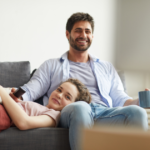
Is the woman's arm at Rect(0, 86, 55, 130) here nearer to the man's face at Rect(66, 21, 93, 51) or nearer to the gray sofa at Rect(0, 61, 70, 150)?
the gray sofa at Rect(0, 61, 70, 150)

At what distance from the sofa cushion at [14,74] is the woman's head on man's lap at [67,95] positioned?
48cm

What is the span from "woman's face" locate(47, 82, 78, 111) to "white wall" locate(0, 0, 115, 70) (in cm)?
85

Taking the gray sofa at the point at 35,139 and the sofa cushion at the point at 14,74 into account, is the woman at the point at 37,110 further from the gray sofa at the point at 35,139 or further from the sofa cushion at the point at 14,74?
the sofa cushion at the point at 14,74

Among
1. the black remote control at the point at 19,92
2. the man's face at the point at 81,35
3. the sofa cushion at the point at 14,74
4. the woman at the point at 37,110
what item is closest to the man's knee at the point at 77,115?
the woman at the point at 37,110

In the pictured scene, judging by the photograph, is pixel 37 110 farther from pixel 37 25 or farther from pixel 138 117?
pixel 37 25

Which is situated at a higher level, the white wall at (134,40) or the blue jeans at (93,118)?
the white wall at (134,40)

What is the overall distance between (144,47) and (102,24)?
2.36m

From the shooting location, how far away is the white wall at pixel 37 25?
2402 millimetres

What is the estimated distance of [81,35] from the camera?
79.4 inches

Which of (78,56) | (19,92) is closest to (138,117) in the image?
(19,92)

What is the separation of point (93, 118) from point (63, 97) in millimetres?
276

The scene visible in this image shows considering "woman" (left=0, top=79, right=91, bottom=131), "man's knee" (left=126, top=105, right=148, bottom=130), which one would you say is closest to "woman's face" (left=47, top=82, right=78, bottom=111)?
"woman" (left=0, top=79, right=91, bottom=131)

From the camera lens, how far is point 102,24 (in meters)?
Answer: 3.06

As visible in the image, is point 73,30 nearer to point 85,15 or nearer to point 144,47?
point 85,15
